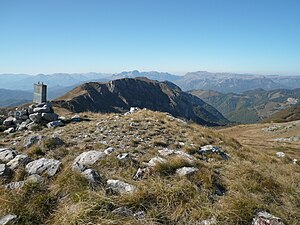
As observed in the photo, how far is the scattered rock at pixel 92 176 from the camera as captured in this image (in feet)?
19.0

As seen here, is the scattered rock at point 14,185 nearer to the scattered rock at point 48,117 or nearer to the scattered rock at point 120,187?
the scattered rock at point 120,187

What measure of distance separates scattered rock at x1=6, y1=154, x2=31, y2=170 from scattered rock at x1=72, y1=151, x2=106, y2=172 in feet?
4.72

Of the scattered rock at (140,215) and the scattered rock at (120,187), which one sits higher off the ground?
the scattered rock at (120,187)

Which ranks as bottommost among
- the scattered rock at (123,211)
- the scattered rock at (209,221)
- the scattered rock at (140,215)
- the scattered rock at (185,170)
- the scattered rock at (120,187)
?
the scattered rock at (209,221)

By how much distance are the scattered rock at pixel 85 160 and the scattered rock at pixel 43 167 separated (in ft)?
1.76

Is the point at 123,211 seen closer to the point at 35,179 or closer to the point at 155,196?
the point at 155,196

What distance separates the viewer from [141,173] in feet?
21.8

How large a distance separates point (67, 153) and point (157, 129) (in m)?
5.70

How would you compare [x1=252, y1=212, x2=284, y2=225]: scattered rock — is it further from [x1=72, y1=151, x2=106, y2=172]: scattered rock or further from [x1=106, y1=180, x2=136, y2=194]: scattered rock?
[x1=72, y1=151, x2=106, y2=172]: scattered rock

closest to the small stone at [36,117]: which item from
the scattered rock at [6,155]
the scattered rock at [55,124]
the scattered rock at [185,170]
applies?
the scattered rock at [55,124]

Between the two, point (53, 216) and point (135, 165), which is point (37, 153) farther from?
point (53, 216)

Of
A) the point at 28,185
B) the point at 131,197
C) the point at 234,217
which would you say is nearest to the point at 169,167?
the point at 131,197

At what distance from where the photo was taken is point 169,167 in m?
6.94

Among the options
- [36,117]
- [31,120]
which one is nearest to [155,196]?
[36,117]
